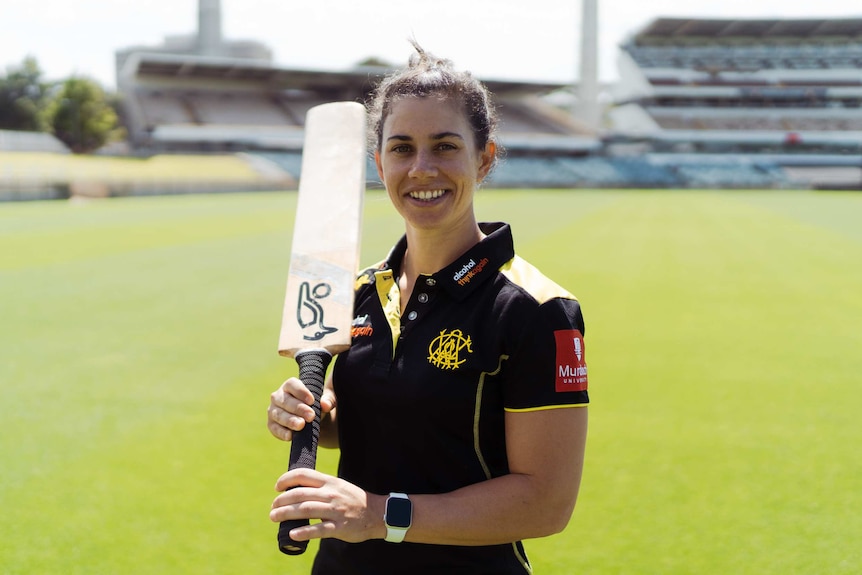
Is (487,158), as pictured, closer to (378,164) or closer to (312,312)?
(378,164)

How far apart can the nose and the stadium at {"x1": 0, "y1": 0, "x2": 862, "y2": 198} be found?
41.5 meters

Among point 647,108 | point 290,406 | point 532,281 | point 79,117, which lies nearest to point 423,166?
point 532,281

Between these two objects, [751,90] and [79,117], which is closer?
[79,117]

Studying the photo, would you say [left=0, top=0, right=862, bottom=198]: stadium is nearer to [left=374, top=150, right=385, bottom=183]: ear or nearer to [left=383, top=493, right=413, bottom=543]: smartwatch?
[left=374, top=150, right=385, bottom=183]: ear

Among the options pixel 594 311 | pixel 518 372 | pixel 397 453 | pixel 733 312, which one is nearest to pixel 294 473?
pixel 397 453

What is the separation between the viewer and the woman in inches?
63.6

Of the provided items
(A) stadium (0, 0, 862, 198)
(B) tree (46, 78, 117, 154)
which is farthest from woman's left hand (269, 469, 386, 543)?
(B) tree (46, 78, 117, 154)

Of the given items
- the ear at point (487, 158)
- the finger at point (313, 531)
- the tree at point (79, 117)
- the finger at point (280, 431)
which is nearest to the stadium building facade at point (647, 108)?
the tree at point (79, 117)

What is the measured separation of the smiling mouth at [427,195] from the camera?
182 centimetres

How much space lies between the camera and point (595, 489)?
3.75 m

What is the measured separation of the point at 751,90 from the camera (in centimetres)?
6481

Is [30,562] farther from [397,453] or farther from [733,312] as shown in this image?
[733,312]

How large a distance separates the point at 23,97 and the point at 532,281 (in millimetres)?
69240

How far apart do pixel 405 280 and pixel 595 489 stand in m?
2.19
